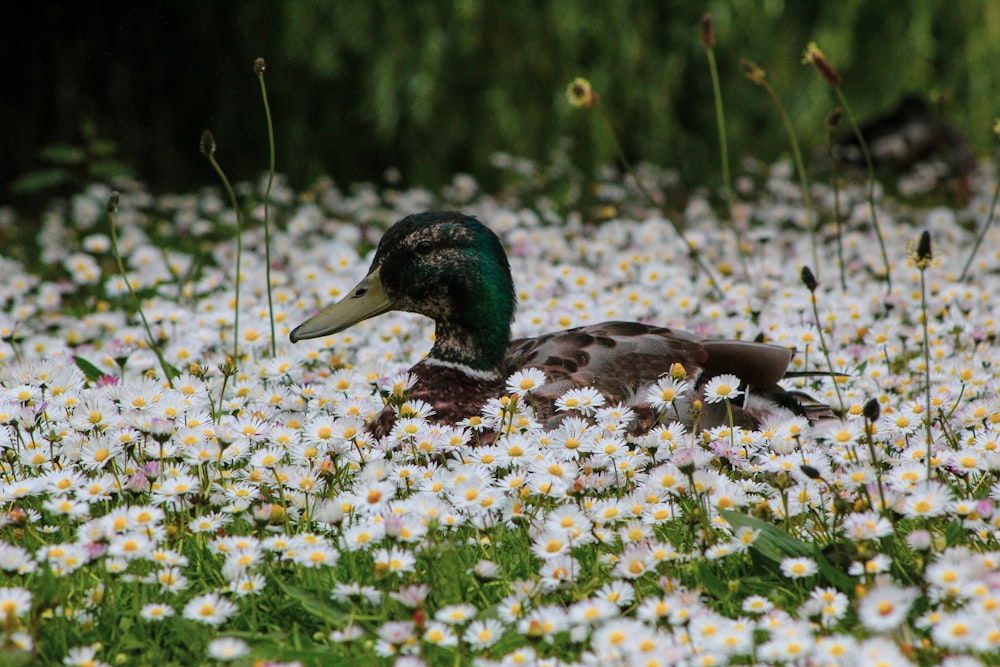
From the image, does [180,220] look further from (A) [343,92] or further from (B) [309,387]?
(B) [309,387]

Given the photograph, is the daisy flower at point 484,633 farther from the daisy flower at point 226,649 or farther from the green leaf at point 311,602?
the daisy flower at point 226,649

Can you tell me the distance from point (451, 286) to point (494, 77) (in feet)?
14.2

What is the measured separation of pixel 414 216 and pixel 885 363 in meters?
1.72

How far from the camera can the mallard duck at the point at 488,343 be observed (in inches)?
137

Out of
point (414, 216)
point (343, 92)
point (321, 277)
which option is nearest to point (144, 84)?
point (343, 92)

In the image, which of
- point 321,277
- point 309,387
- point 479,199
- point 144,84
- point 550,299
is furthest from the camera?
point 144,84

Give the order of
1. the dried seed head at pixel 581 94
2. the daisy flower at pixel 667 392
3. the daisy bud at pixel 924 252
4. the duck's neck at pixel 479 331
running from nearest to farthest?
the daisy bud at pixel 924 252 < the daisy flower at pixel 667 392 < the duck's neck at pixel 479 331 < the dried seed head at pixel 581 94

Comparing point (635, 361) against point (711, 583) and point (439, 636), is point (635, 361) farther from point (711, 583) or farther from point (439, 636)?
point (439, 636)

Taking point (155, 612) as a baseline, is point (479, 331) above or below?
above

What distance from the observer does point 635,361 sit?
3525 mm

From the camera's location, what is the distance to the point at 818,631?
218cm

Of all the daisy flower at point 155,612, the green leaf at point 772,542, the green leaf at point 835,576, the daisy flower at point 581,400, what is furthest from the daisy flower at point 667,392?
the daisy flower at point 155,612

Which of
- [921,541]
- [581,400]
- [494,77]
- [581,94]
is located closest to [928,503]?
[921,541]

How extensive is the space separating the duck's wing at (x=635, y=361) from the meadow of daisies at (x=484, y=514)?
0.14m
